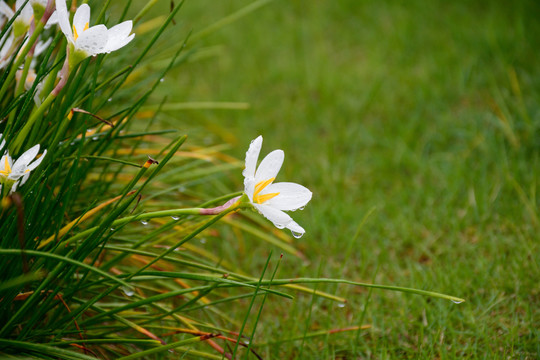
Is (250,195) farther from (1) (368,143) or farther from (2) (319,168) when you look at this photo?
(1) (368,143)

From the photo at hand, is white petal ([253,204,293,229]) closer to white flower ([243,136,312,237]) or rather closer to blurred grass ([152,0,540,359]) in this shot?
white flower ([243,136,312,237])

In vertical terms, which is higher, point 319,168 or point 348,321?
point 319,168

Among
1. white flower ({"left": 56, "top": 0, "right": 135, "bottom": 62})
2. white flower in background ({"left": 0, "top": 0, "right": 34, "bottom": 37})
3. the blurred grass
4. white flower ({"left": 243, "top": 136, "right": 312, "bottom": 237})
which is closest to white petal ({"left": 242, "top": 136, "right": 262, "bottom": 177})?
white flower ({"left": 243, "top": 136, "right": 312, "bottom": 237})

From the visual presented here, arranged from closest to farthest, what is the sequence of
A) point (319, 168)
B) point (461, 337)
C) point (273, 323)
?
point (461, 337), point (273, 323), point (319, 168)

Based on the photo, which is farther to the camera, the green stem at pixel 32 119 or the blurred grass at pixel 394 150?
the blurred grass at pixel 394 150

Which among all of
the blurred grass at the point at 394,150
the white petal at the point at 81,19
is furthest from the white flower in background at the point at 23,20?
the blurred grass at the point at 394,150

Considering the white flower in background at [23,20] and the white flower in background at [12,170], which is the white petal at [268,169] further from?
the white flower in background at [23,20]

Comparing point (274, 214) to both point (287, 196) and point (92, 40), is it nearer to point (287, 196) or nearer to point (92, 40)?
point (287, 196)

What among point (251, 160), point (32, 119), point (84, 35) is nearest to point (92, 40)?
point (84, 35)

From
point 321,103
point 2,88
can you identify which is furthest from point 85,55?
point 321,103
